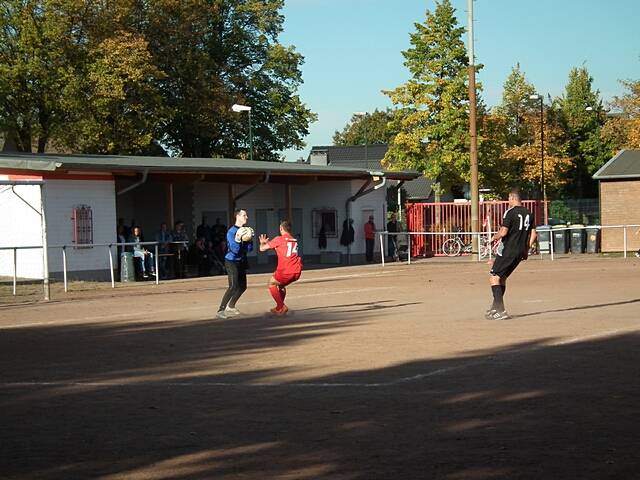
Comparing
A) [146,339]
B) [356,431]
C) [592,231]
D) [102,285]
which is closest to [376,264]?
[592,231]

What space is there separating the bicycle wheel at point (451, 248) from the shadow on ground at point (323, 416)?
29453mm

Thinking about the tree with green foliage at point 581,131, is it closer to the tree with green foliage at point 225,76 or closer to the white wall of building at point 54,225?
the tree with green foliage at point 225,76

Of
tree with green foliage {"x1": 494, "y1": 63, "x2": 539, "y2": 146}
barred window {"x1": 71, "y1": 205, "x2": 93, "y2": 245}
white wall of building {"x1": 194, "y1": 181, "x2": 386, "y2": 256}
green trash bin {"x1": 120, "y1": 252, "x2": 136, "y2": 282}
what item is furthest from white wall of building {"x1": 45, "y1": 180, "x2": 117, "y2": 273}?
tree with green foliage {"x1": 494, "y1": 63, "x2": 539, "y2": 146}

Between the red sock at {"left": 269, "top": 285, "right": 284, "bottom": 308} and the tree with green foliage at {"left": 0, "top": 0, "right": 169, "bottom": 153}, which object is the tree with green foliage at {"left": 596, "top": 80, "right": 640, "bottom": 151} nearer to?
the tree with green foliage at {"left": 0, "top": 0, "right": 169, "bottom": 153}

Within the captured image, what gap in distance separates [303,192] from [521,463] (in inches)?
1442

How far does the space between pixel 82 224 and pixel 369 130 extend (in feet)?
311

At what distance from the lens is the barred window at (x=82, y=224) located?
31656 mm

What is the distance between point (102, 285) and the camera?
29.5 metres

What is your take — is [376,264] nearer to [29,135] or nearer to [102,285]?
[102,285]

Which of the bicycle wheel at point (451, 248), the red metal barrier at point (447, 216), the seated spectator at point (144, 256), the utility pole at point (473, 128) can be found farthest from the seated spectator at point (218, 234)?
the red metal barrier at point (447, 216)

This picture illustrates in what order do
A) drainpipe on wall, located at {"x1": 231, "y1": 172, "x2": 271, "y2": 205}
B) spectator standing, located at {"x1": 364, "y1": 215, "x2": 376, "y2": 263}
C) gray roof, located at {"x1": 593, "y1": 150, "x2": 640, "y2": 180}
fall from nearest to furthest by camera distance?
drainpipe on wall, located at {"x1": 231, "y1": 172, "x2": 271, "y2": 205}
spectator standing, located at {"x1": 364, "y1": 215, "x2": 376, "y2": 263}
gray roof, located at {"x1": 593, "y1": 150, "x2": 640, "y2": 180}

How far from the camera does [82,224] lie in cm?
3192

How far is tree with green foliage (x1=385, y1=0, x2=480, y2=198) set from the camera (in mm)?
52500

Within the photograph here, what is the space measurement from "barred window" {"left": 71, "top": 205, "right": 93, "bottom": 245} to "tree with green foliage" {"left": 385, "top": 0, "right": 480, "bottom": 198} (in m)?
25.0
